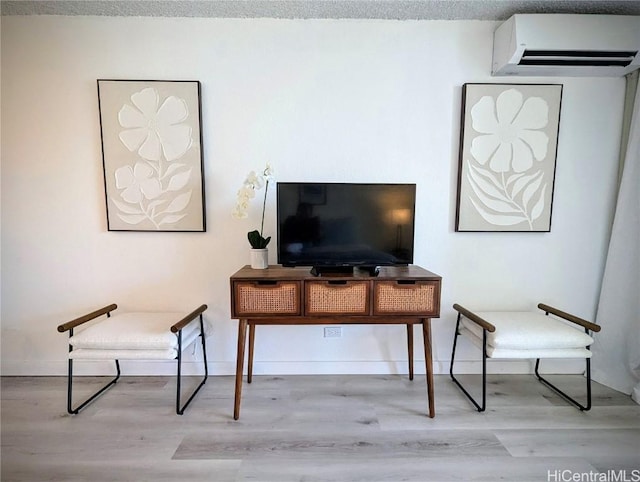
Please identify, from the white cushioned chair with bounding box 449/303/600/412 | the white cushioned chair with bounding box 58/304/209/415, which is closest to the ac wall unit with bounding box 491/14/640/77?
the white cushioned chair with bounding box 449/303/600/412

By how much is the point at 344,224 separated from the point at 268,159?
74cm

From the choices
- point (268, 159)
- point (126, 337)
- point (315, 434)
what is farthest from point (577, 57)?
point (126, 337)

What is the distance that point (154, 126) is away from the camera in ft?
6.98

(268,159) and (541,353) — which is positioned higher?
(268,159)

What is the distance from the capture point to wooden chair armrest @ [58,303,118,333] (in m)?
1.76

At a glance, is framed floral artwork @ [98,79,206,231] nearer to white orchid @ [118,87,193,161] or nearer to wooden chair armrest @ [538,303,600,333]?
white orchid @ [118,87,193,161]

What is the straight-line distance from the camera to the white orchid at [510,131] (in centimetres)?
214

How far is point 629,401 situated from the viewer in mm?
2039

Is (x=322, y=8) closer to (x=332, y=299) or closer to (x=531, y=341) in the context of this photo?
(x=332, y=299)

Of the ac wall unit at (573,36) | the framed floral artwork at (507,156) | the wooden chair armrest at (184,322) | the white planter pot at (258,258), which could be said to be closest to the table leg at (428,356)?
the framed floral artwork at (507,156)

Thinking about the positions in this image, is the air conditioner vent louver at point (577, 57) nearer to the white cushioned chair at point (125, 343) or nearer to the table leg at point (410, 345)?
the table leg at point (410, 345)

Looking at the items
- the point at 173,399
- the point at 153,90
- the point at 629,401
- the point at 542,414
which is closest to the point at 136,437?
the point at 173,399

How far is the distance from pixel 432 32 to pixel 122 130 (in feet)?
7.25

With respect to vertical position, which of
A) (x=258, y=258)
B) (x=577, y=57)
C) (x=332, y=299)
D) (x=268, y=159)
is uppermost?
(x=577, y=57)
